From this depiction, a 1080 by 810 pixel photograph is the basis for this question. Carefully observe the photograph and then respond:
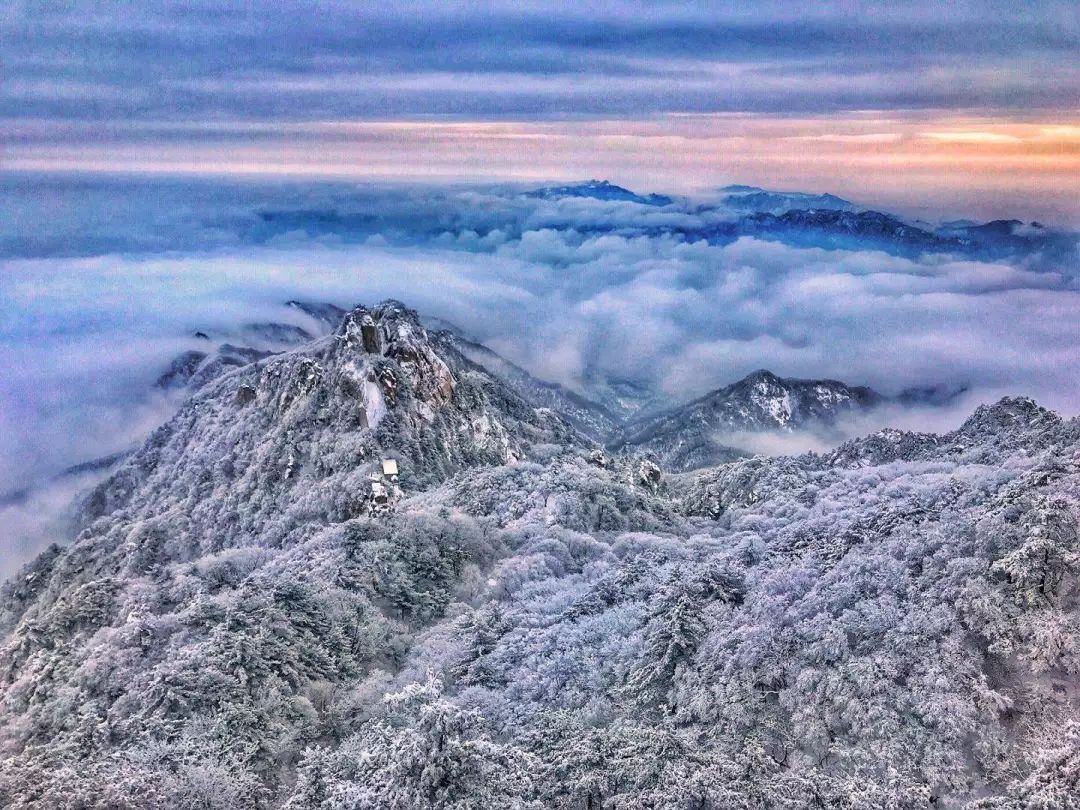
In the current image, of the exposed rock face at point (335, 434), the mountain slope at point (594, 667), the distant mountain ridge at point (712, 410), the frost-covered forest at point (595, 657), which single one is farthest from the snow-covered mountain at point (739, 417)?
the mountain slope at point (594, 667)

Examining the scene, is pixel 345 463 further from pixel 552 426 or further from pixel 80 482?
pixel 80 482

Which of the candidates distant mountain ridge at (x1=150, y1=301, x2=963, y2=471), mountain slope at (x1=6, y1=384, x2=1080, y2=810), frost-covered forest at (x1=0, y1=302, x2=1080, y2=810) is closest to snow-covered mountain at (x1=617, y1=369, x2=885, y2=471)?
distant mountain ridge at (x1=150, y1=301, x2=963, y2=471)

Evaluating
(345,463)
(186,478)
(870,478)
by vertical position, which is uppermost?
(870,478)

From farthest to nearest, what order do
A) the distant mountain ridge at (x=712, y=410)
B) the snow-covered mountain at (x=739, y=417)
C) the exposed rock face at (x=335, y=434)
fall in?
the snow-covered mountain at (x=739, y=417) < the distant mountain ridge at (x=712, y=410) < the exposed rock face at (x=335, y=434)

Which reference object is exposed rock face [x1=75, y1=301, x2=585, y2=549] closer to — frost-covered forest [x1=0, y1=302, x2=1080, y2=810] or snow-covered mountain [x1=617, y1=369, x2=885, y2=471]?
frost-covered forest [x1=0, y1=302, x2=1080, y2=810]

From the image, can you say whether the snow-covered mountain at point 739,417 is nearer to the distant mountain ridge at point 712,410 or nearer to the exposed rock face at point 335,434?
the distant mountain ridge at point 712,410

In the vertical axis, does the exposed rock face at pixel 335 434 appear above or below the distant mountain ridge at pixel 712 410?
above

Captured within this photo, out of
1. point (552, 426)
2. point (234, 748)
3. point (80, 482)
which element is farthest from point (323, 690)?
point (80, 482)
